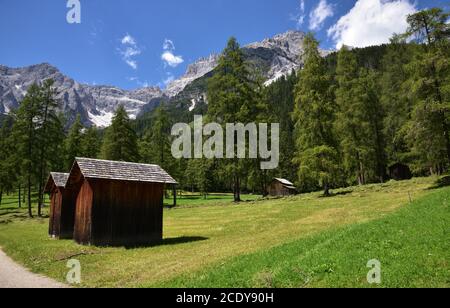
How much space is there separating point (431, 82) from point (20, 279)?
3054 cm

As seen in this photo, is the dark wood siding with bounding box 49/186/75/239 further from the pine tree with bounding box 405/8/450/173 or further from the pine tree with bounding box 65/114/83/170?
the pine tree with bounding box 65/114/83/170

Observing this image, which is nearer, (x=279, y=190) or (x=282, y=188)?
(x=282, y=188)

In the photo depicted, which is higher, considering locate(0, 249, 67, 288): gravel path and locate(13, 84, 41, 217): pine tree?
locate(13, 84, 41, 217): pine tree

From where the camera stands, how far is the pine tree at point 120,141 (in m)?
52.7

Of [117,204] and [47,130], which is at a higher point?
[47,130]

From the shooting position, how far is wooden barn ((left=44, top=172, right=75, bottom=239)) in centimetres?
2980

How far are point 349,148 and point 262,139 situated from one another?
36.1 feet

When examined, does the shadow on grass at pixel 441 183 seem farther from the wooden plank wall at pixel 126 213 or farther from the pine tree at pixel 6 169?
the pine tree at pixel 6 169

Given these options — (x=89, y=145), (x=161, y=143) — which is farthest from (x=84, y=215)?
(x=89, y=145)

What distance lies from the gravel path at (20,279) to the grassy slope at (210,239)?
1.83 ft

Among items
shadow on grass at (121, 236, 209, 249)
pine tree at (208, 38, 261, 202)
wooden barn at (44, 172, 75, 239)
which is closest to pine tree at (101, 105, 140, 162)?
pine tree at (208, 38, 261, 202)

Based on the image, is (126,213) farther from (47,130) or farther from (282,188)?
(282,188)

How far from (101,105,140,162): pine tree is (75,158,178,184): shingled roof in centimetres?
2787

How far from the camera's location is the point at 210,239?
906 inches
